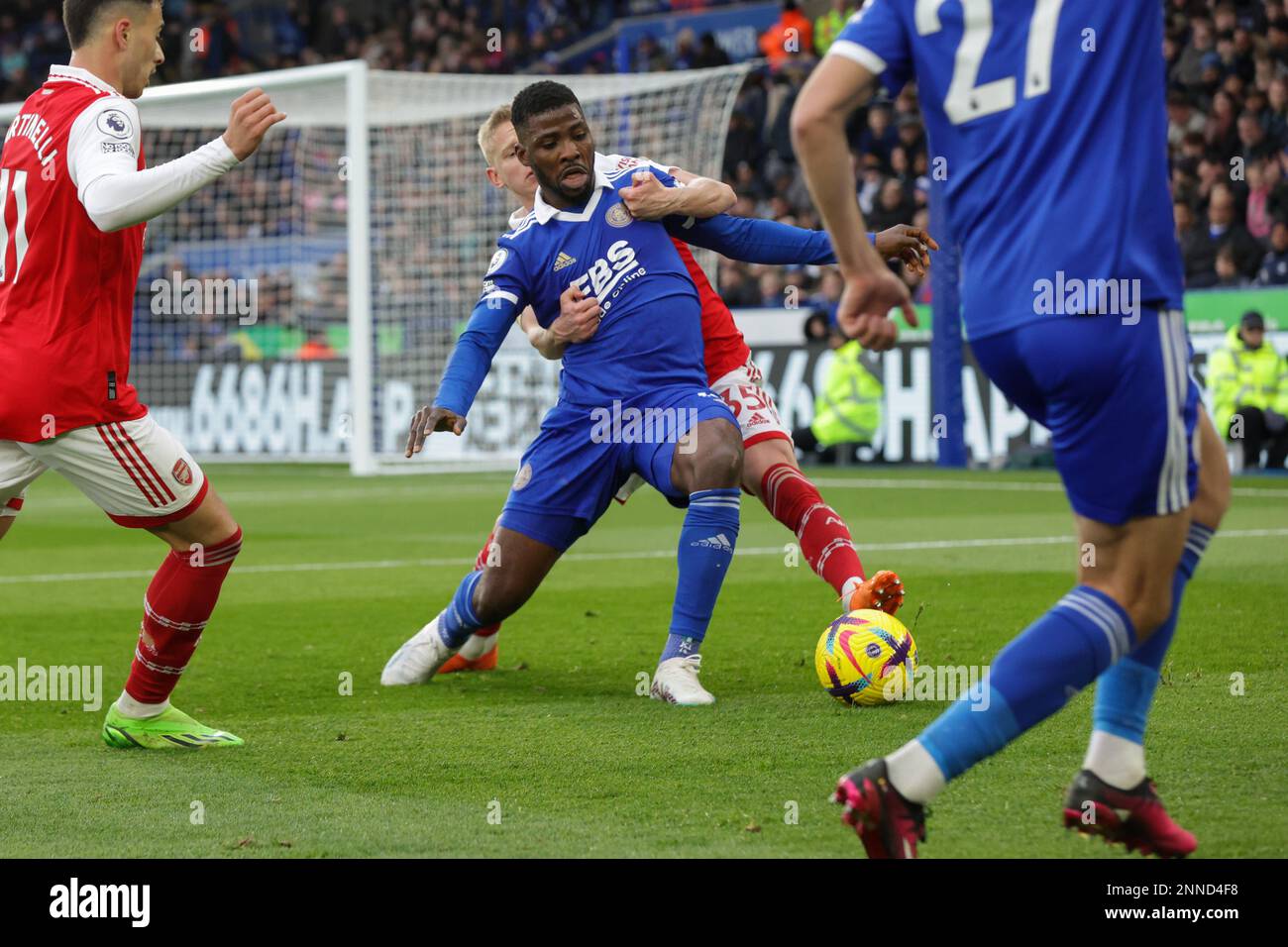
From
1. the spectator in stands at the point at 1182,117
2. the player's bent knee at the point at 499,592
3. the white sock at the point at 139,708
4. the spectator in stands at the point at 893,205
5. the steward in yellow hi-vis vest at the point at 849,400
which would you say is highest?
the spectator in stands at the point at 1182,117

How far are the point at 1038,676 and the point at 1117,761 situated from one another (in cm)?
Answer: 34

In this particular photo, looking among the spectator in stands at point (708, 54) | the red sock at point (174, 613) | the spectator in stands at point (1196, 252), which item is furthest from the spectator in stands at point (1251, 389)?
the red sock at point (174, 613)

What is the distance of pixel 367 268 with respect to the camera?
1772 centimetres

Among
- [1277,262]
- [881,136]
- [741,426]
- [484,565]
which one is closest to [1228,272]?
[1277,262]

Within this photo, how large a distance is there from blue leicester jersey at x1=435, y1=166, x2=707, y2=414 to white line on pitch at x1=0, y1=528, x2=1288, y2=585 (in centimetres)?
431

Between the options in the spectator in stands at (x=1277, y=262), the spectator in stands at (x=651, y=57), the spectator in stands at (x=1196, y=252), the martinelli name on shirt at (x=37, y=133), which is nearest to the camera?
the martinelli name on shirt at (x=37, y=133)

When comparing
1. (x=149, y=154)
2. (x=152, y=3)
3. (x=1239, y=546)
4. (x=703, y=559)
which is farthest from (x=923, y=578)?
(x=149, y=154)

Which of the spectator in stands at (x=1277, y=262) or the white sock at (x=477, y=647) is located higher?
the spectator in stands at (x=1277, y=262)

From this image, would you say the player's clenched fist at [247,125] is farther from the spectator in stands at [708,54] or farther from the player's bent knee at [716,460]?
the spectator in stands at [708,54]

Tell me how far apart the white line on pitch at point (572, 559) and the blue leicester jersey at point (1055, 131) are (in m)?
6.98

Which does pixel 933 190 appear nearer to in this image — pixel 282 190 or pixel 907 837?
pixel 282 190

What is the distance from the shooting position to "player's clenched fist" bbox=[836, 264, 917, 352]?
336 cm

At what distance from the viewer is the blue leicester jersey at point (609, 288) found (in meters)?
6.08

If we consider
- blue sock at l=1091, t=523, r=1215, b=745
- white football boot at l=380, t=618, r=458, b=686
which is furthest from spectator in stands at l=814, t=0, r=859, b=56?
blue sock at l=1091, t=523, r=1215, b=745
